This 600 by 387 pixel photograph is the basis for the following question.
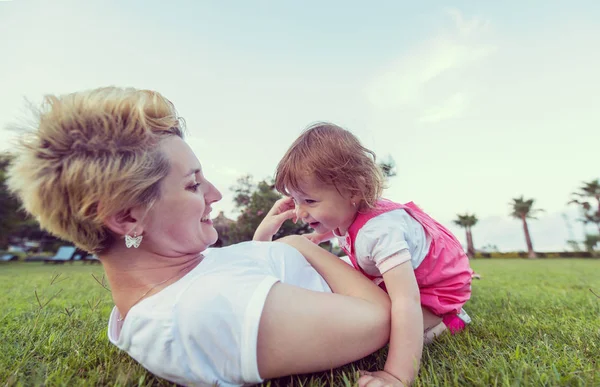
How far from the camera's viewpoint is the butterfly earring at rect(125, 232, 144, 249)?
1709 millimetres

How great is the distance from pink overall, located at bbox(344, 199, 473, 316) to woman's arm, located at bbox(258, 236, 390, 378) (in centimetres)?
77

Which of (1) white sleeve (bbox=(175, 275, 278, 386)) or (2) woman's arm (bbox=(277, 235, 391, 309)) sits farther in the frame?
(2) woman's arm (bbox=(277, 235, 391, 309))

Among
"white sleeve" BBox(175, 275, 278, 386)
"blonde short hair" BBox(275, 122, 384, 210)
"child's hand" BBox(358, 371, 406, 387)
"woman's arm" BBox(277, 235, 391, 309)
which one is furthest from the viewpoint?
"blonde short hair" BBox(275, 122, 384, 210)

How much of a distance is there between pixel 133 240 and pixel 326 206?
123cm

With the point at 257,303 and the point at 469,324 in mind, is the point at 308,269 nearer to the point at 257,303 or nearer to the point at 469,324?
the point at 257,303

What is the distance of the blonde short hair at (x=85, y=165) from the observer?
5.13 ft

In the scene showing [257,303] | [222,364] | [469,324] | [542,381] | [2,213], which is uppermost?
[2,213]

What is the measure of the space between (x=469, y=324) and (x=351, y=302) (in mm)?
1720

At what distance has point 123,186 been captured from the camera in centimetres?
158

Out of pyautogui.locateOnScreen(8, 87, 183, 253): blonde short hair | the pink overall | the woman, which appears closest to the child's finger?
the pink overall

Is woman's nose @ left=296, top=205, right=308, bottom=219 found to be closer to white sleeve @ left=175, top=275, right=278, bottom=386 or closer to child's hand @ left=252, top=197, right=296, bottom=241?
child's hand @ left=252, top=197, right=296, bottom=241

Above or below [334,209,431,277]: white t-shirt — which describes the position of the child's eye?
above

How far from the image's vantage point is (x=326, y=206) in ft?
8.21

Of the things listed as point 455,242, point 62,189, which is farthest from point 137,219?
point 455,242
